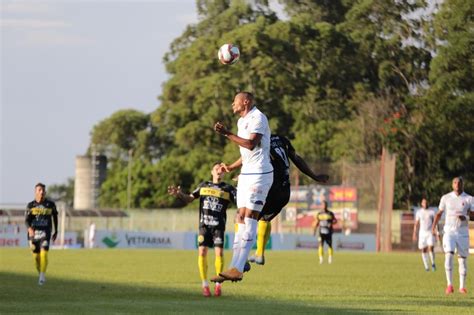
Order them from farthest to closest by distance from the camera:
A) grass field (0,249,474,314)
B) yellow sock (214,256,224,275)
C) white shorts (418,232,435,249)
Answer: white shorts (418,232,435,249) → yellow sock (214,256,224,275) → grass field (0,249,474,314)

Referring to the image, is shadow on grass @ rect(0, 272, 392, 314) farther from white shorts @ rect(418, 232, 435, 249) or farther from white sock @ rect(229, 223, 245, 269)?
white shorts @ rect(418, 232, 435, 249)

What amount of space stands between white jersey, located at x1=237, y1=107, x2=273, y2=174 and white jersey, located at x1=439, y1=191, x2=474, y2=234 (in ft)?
25.6

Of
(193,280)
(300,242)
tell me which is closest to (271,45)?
(300,242)

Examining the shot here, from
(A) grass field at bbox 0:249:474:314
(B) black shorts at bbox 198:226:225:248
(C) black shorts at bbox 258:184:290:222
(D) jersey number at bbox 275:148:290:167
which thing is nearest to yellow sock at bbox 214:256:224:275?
(B) black shorts at bbox 198:226:225:248

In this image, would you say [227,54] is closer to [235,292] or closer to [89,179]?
[235,292]

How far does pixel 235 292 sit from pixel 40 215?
623 centimetres

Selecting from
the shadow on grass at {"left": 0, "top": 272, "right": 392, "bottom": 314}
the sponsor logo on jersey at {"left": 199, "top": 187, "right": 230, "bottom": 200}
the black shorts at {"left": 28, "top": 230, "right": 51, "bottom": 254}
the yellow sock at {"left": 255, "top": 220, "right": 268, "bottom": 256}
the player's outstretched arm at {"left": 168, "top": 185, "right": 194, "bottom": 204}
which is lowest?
the shadow on grass at {"left": 0, "top": 272, "right": 392, "bottom": 314}

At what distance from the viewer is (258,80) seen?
89.9 m

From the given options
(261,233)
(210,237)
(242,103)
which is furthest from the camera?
(210,237)

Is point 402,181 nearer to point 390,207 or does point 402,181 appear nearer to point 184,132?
point 390,207

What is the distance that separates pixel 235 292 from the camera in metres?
22.2

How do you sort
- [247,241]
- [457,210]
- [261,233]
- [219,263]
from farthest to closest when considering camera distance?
[457,210], [219,263], [261,233], [247,241]

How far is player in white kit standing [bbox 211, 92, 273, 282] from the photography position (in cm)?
1578

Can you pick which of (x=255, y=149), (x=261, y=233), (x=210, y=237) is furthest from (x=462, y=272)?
(x=255, y=149)
